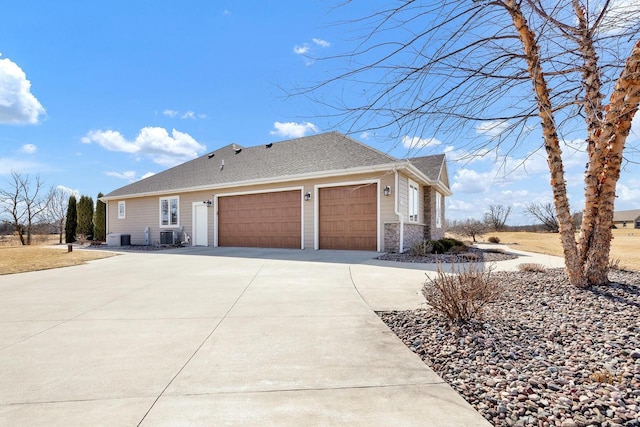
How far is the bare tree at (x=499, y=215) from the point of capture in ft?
110

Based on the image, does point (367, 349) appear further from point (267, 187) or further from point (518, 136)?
point (267, 187)

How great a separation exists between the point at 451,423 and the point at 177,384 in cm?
172

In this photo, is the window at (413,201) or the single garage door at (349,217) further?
the window at (413,201)

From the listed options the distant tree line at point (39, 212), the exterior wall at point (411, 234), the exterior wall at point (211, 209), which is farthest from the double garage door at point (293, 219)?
the distant tree line at point (39, 212)

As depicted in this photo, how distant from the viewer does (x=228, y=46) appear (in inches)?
310

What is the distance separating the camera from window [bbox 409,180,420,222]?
1248cm

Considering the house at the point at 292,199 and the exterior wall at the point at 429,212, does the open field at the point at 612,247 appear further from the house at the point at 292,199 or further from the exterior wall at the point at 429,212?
the house at the point at 292,199

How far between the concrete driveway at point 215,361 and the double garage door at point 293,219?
6519 mm

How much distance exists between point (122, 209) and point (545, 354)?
22.0 metres

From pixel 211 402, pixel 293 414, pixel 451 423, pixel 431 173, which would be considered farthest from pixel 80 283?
pixel 431 173

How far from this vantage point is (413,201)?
42.5 feet

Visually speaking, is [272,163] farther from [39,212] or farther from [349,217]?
[39,212]

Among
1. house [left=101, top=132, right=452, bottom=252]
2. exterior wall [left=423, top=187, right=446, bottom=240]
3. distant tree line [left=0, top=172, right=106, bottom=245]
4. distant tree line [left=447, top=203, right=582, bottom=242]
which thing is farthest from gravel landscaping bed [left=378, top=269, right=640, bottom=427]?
distant tree line [left=0, top=172, right=106, bottom=245]

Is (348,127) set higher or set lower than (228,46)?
lower
